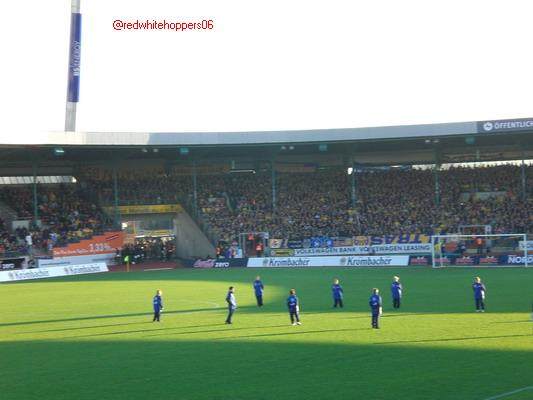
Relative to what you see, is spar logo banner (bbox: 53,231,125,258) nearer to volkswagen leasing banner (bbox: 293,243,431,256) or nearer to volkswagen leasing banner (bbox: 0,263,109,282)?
volkswagen leasing banner (bbox: 0,263,109,282)

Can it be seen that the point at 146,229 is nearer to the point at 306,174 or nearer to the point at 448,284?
the point at 306,174

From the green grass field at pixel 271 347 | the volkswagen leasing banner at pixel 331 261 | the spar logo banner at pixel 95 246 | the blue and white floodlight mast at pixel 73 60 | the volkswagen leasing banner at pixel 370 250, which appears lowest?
the green grass field at pixel 271 347

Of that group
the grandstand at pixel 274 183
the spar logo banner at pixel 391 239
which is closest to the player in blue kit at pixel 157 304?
the grandstand at pixel 274 183

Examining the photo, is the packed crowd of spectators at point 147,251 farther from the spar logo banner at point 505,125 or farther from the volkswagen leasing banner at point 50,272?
the spar logo banner at point 505,125

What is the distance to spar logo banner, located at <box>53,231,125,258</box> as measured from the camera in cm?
5634

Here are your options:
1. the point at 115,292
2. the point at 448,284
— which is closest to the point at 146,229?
the point at 115,292

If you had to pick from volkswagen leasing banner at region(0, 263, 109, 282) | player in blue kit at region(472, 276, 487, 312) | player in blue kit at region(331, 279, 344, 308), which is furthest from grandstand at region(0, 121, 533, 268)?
player in blue kit at region(472, 276, 487, 312)

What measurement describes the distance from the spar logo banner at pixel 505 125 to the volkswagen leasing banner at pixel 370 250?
1058cm

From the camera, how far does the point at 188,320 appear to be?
27.2 meters

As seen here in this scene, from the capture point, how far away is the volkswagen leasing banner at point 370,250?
5228cm

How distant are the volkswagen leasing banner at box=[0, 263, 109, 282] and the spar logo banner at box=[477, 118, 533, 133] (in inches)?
1268

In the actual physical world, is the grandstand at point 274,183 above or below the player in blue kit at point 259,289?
above

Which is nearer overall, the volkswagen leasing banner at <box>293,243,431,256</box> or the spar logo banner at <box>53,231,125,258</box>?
the volkswagen leasing banner at <box>293,243,431,256</box>

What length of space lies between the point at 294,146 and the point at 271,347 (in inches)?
1682
